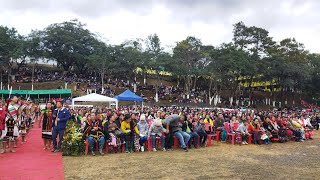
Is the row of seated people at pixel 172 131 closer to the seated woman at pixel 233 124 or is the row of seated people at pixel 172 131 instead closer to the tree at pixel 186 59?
the seated woman at pixel 233 124

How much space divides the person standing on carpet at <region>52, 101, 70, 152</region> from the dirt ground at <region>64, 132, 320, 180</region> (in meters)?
1.09

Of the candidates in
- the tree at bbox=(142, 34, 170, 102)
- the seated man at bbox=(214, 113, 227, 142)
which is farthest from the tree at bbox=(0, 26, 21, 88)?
the seated man at bbox=(214, 113, 227, 142)

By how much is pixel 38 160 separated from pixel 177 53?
122 ft

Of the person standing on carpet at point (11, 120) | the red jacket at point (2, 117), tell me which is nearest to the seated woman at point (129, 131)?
the person standing on carpet at point (11, 120)

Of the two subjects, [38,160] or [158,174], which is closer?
[158,174]

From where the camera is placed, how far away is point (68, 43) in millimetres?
50250

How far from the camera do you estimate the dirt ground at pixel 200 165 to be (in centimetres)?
743

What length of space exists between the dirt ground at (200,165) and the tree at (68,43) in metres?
41.3

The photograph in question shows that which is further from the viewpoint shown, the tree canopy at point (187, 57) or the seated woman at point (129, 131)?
the tree canopy at point (187, 57)

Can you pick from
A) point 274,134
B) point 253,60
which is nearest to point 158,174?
point 274,134

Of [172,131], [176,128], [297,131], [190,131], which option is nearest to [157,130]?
[172,131]

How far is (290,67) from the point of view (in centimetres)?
4659

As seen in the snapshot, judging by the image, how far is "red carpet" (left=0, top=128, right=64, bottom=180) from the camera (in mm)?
7098

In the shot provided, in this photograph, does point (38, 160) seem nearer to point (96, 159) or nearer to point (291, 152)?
point (96, 159)
